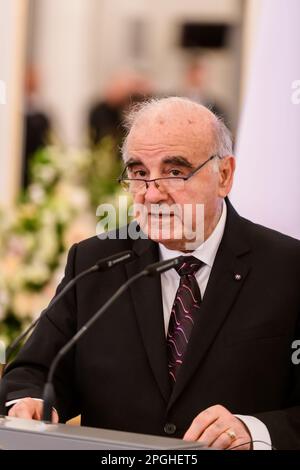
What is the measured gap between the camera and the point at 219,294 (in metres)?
2.86

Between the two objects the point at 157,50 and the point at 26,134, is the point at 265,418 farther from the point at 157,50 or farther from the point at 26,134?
the point at 157,50

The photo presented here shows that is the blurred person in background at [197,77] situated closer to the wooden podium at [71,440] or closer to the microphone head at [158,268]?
the microphone head at [158,268]

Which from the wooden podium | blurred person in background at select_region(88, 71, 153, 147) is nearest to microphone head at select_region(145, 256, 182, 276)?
the wooden podium

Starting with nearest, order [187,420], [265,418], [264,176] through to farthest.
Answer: [265,418]
[187,420]
[264,176]

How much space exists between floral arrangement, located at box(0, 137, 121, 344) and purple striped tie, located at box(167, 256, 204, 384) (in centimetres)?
142

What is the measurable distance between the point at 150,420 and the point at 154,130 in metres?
0.80

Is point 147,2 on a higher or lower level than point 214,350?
higher

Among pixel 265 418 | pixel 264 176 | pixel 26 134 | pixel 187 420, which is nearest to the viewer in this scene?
pixel 265 418

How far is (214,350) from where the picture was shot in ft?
9.21

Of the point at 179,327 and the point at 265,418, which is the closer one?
the point at 265,418

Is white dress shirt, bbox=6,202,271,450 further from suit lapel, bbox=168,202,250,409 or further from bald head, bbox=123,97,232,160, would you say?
bald head, bbox=123,97,232,160

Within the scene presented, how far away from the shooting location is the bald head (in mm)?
2871

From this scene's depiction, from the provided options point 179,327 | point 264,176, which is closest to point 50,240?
point 264,176

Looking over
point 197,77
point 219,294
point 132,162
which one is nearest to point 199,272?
point 219,294
